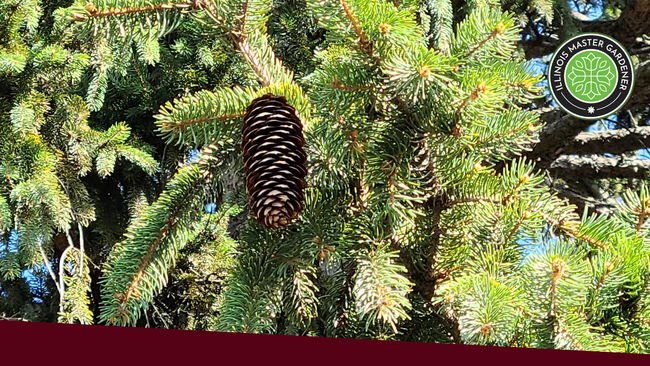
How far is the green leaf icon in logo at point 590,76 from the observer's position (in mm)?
565

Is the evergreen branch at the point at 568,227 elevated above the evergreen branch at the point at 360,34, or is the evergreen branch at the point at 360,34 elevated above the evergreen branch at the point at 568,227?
the evergreen branch at the point at 360,34

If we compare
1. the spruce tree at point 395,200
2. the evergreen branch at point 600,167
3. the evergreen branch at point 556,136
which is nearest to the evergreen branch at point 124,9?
the spruce tree at point 395,200

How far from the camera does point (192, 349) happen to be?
351 millimetres

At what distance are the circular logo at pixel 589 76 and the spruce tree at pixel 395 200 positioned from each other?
20 cm

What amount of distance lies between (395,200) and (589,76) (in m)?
0.32

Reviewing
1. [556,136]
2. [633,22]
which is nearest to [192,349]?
[556,136]

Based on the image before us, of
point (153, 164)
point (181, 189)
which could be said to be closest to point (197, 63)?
point (153, 164)

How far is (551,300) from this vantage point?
0.30 metres

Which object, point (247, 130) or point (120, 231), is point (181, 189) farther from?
point (120, 231)

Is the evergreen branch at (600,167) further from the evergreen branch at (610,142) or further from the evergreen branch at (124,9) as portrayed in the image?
the evergreen branch at (124,9)

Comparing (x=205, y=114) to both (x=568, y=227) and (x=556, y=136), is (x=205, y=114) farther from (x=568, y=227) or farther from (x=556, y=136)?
(x=556, y=136)

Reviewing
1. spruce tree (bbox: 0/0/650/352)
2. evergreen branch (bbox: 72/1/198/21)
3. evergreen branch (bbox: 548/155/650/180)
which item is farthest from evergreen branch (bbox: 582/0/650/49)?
evergreen branch (bbox: 72/1/198/21)

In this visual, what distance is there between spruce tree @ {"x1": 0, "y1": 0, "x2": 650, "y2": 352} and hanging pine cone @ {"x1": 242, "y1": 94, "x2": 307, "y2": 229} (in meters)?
0.02

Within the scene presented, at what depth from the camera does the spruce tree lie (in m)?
0.32
